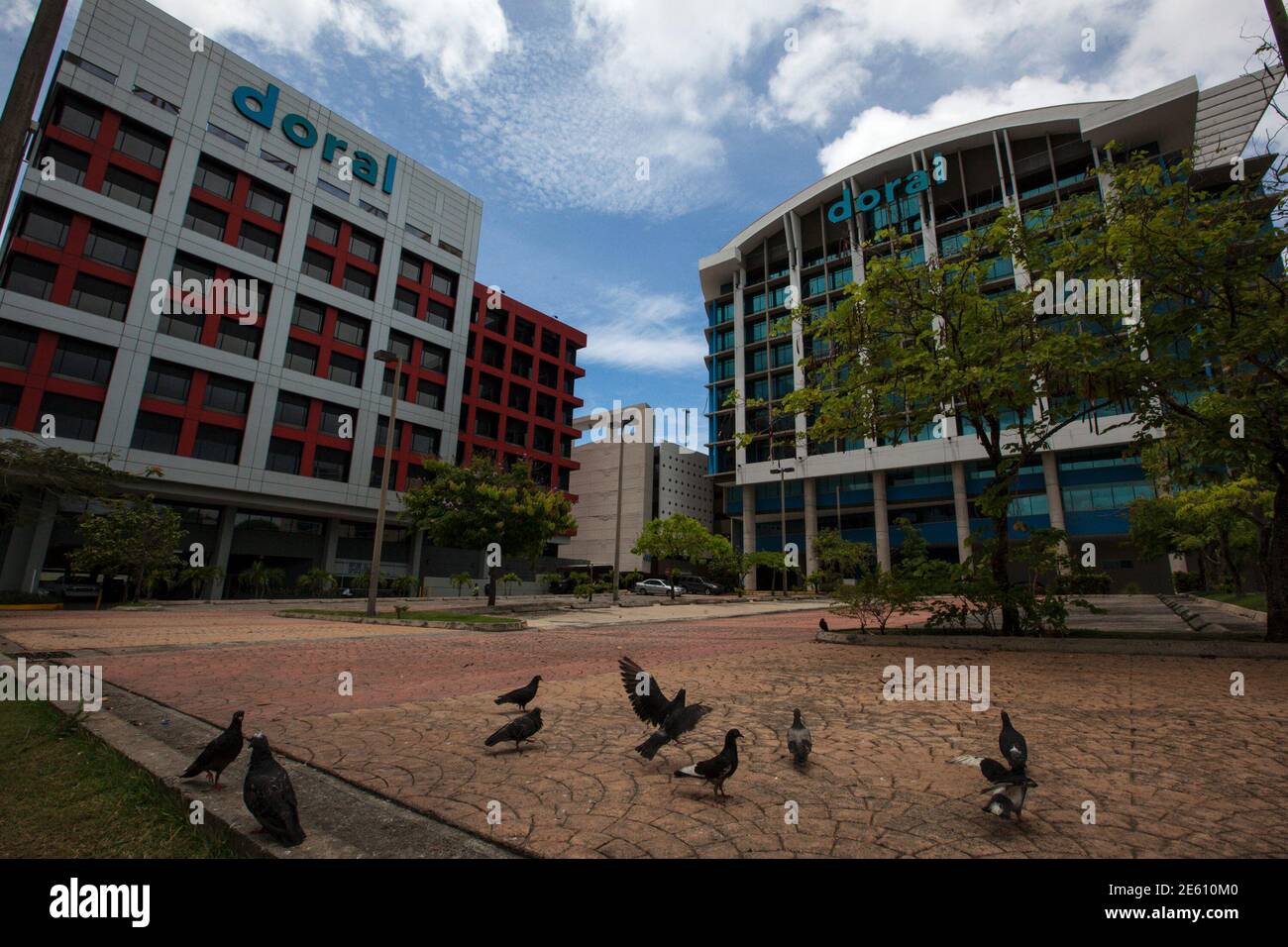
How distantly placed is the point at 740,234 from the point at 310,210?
44.9 m

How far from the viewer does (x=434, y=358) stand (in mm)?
45188

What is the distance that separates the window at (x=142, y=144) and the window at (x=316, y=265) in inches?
325

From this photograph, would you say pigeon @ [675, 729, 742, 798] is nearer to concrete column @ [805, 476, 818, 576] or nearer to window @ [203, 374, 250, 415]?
window @ [203, 374, 250, 415]

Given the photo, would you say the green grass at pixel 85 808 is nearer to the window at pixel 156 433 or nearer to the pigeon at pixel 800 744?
the pigeon at pixel 800 744

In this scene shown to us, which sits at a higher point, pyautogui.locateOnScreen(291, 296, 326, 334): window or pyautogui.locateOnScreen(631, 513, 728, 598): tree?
pyautogui.locateOnScreen(291, 296, 326, 334): window

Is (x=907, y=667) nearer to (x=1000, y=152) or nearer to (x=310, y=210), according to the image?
(x=310, y=210)

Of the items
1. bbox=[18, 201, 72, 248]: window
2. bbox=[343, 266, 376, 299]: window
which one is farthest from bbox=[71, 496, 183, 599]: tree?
bbox=[343, 266, 376, 299]: window

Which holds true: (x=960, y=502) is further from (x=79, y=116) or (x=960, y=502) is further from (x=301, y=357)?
(x=79, y=116)

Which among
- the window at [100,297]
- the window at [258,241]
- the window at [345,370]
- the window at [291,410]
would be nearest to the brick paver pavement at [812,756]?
the window at [100,297]

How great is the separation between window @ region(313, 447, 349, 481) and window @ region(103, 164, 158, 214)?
15.9 meters

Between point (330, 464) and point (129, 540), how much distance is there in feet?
49.7

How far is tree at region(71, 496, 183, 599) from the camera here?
22.9 m

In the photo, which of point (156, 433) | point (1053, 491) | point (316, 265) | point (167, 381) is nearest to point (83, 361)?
point (167, 381)

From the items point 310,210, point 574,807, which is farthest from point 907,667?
point 310,210
